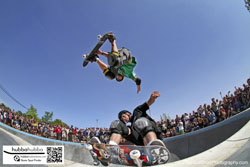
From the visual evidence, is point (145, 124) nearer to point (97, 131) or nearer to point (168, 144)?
point (168, 144)

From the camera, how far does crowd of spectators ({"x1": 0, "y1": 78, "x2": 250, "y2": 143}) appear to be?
799cm

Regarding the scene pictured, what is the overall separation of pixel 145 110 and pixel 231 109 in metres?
7.67

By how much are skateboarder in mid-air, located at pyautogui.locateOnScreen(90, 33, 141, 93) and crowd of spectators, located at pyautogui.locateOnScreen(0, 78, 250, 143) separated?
652 cm

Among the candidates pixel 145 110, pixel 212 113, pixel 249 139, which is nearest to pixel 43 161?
pixel 145 110

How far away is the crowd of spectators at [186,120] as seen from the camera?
799 centimetres

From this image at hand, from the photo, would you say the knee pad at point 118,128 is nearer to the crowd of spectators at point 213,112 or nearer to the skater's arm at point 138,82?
the skater's arm at point 138,82

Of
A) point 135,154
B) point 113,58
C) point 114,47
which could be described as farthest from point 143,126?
point 114,47

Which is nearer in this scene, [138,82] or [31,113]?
[138,82]

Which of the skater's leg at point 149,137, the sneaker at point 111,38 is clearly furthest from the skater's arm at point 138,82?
the skater's leg at point 149,137

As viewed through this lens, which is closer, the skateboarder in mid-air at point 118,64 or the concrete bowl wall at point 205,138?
the skateboarder in mid-air at point 118,64

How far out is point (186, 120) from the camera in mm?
10266

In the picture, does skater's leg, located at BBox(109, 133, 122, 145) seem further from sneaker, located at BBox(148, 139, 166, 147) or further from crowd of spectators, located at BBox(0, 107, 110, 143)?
crowd of spectators, located at BBox(0, 107, 110, 143)

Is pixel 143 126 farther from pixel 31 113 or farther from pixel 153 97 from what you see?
pixel 31 113

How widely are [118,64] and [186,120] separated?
8586mm
